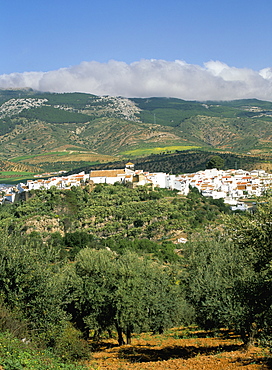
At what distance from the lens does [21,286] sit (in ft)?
52.9

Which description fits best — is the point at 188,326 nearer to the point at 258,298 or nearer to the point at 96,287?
the point at 96,287

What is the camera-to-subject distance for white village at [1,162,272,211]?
230 ft

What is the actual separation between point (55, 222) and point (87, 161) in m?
91.2

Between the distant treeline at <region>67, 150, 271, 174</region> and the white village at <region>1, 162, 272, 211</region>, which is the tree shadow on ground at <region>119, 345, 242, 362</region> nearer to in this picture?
the white village at <region>1, 162, 272, 211</region>

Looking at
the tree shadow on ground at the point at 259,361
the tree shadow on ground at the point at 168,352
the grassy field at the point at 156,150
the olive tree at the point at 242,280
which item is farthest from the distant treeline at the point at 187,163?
the tree shadow on ground at the point at 259,361

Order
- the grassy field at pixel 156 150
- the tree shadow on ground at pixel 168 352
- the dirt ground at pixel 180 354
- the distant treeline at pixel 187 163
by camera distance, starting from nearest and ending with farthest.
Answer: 1. the dirt ground at pixel 180 354
2. the tree shadow on ground at pixel 168 352
3. the distant treeline at pixel 187 163
4. the grassy field at pixel 156 150

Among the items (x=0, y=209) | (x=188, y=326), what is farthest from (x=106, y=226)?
(x=188, y=326)

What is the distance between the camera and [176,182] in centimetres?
7669

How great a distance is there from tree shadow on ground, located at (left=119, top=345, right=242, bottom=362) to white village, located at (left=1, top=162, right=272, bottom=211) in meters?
43.7

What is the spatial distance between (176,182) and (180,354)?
59.7 meters

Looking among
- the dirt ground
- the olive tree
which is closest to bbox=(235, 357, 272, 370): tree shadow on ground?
the dirt ground

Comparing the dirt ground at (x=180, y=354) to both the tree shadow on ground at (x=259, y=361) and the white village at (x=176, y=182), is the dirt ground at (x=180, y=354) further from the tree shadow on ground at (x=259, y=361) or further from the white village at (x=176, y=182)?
the white village at (x=176, y=182)

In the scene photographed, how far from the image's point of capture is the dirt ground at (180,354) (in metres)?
14.5

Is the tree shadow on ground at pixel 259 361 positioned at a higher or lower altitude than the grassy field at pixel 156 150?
lower
